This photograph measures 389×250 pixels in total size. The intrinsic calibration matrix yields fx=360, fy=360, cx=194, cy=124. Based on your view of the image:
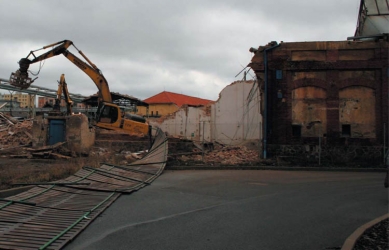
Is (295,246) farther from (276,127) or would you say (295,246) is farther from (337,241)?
(276,127)

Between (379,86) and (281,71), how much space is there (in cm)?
578

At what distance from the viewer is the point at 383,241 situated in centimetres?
585

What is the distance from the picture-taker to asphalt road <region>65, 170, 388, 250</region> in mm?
6367

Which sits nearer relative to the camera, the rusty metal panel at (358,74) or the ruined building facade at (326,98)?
the ruined building facade at (326,98)

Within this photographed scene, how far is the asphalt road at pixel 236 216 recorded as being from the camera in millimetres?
6367

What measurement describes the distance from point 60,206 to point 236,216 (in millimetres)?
4334

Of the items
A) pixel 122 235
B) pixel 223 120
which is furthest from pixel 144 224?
pixel 223 120

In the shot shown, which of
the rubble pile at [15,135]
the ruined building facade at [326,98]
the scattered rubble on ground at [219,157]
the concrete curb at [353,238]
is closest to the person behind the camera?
the concrete curb at [353,238]

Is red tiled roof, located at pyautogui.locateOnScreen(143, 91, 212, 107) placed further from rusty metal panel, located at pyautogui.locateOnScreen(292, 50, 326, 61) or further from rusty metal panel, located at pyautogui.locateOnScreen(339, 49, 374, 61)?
rusty metal panel, located at pyautogui.locateOnScreen(339, 49, 374, 61)

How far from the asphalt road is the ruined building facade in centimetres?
817

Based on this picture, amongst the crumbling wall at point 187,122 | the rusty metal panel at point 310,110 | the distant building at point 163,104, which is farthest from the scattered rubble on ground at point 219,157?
the distant building at point 163,104

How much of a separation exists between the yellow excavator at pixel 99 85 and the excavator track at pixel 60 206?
29.5ft

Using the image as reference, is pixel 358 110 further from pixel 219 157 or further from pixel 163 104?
pixel 163 104

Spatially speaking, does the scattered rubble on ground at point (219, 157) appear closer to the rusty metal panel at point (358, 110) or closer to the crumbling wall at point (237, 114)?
the rusty metal panel at point (358, 110)
